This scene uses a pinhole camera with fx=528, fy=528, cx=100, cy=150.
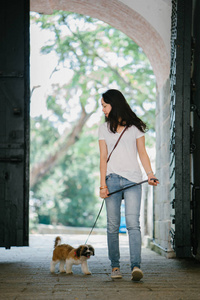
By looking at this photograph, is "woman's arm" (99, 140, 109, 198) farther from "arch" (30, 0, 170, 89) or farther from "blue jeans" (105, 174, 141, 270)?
"arch" (30, 0, 170, 89)

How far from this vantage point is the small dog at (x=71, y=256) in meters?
5.07

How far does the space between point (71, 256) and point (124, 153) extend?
4.16 ft

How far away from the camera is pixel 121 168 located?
15.3ft

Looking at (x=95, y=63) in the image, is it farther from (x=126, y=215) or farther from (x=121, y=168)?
(x=126, y=215)

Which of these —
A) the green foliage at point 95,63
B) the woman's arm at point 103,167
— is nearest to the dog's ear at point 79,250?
the woman's arm at point 103,167

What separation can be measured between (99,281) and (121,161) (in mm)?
1067

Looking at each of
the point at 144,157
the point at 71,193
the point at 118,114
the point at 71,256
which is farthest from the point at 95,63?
the point at 71,193

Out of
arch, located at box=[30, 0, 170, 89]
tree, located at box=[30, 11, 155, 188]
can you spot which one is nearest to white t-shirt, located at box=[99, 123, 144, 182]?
arch, located at box=[30, 0, 170, 89]

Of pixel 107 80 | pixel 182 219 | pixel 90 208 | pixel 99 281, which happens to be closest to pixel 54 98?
pixel 107 80

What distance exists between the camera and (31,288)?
13.8 feet

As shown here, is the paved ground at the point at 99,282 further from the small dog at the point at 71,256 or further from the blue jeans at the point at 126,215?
the blue jeans at the point at 126,215

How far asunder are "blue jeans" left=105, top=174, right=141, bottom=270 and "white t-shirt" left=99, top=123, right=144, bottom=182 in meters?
0.06

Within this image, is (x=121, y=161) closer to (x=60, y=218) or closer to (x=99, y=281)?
(x=99, y=281)

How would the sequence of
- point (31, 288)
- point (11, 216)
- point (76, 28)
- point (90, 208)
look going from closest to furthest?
point (31, 288)
point (11, 216)
point (76, 28)
point (90, 208)
